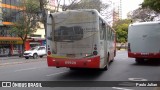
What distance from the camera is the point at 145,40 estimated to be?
21250mm

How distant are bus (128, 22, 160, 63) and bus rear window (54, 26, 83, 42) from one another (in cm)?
887

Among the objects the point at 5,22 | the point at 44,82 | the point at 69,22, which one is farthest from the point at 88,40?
the point at 5,22

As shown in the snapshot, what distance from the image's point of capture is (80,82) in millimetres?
12695

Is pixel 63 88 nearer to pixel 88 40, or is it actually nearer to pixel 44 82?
pixel 44 82

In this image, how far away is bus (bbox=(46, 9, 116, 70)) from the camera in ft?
44.5

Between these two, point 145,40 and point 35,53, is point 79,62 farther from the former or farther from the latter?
point 35,53

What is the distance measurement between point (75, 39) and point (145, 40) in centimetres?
899

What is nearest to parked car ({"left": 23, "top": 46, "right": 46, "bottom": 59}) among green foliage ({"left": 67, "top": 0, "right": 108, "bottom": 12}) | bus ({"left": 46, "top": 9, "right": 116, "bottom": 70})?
green foliage ({"left": 67, "top": 0, "right": 108, "bottom": 12})

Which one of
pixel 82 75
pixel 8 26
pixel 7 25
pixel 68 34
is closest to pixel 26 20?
pixel 8 26

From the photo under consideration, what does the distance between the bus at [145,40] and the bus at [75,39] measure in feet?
25.8

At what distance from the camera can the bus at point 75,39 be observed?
13555 mm

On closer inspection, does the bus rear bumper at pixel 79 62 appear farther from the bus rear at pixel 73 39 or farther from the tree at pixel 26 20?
the tree at pixel 26 20

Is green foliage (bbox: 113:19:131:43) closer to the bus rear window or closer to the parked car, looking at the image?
the parked car

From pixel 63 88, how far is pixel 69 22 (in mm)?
4052
